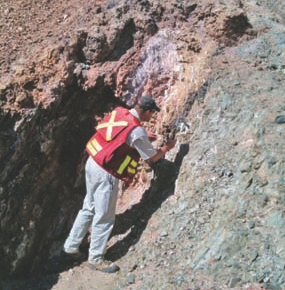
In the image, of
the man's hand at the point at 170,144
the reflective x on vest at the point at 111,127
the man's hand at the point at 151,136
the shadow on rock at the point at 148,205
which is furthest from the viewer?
the man's hand at the point at 151,136

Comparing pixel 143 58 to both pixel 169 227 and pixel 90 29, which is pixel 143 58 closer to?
pixel 90 29

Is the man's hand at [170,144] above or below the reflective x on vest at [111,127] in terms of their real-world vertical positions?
below

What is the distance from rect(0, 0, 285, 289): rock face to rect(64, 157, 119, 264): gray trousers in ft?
1.02

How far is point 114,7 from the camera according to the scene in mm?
7879

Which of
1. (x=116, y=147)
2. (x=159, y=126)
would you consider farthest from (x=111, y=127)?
(x=159, y=126)

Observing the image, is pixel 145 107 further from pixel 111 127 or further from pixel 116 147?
pixel 116 147

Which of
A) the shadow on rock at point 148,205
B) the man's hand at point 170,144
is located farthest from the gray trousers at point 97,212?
the man's hand at point 170,144

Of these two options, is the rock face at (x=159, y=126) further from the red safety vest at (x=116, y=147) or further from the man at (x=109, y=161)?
the red safety vest at (x=116, y=147)

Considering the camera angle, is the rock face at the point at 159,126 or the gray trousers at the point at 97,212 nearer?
the rock face at the point at 159,126

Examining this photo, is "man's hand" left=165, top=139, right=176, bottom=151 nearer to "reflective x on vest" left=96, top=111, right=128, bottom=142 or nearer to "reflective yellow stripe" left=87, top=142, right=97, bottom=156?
"reflective x on vest" left=96, top=111, right=128, bottom=142

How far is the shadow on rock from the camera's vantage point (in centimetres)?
677

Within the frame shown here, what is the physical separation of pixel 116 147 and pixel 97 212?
783 millimetres

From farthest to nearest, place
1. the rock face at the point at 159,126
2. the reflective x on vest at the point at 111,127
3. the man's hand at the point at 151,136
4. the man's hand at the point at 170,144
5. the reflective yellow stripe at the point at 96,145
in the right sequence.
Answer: the man's hand at the point at 151,136, the man's hand at the point at 170,144, the reflective yellow stripe at the point at 96,145, the reflective x on vest at the point at 111,127, the rock face at the point at 159,126

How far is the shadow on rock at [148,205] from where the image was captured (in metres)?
6.77
